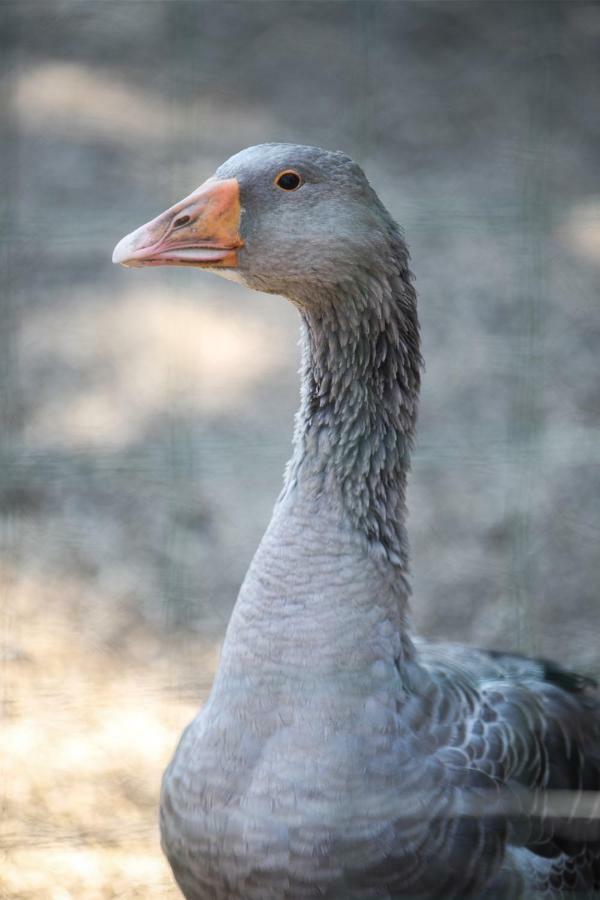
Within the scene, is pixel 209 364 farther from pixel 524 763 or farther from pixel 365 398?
pixel 524 763

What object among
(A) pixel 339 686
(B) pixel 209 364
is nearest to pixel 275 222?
(A) pixel 339 686

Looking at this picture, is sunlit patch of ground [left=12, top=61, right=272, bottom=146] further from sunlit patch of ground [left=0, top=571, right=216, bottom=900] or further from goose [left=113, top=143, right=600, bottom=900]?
goose [left=113, top=143, right=600, bottom=900]

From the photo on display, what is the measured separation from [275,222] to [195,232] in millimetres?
158

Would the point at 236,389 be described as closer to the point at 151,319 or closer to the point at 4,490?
the point at 151,319

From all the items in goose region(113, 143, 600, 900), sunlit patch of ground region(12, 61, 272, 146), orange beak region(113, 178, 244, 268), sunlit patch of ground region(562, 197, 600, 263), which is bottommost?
goose region(113, 143, 600, 900)

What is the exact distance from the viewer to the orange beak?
6.87 ft

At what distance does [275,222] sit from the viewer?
84.7 inches

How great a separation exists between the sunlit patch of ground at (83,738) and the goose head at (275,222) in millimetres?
1264

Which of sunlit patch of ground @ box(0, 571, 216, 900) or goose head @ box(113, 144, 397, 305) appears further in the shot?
sunlit patch of ground @ box(0, 571, 216, 900)

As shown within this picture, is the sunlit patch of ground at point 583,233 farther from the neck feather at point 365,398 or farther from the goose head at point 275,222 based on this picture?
the goose head at point 275,222

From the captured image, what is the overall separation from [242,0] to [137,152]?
1.29 meters

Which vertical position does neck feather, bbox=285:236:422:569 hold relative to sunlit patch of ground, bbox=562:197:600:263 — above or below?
below

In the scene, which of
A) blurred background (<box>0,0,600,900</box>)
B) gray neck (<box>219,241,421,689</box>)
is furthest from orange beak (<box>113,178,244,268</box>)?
blurred background (<box>0,0,600,900</box>)

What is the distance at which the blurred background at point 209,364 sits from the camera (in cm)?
313
